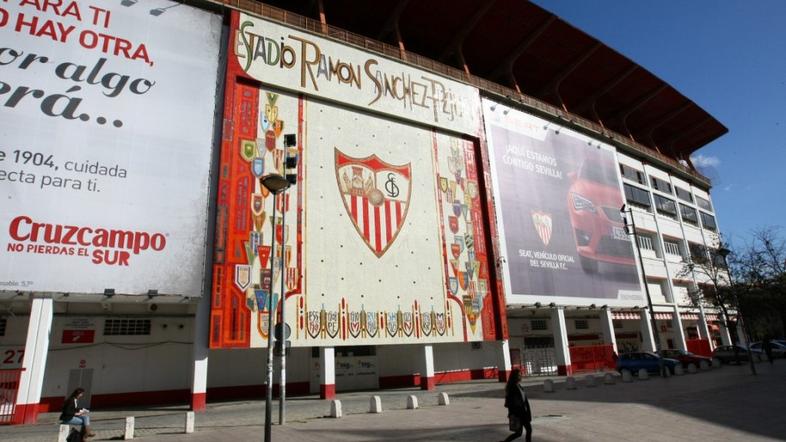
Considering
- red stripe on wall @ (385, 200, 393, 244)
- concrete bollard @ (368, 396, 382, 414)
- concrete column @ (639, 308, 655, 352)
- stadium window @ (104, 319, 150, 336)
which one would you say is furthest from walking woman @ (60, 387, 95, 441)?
concrete column @ (639, 308, 655, 352)

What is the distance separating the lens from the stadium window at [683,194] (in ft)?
169

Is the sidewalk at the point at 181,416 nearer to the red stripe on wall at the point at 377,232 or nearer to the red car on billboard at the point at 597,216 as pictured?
the red stripe on wall at the point at 377,232

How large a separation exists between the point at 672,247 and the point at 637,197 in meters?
7.90

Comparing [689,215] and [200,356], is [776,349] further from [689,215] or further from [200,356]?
[200,356]

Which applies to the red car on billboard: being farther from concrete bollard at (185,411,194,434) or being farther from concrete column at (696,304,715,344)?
concrete bollard at (185,411,194,434)

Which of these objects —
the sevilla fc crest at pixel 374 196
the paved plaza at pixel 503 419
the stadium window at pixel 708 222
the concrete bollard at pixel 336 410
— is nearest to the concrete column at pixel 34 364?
the paved plaza at pixel 503 419

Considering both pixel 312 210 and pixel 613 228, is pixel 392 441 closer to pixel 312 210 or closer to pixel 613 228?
pixel 312 210

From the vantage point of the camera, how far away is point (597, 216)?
1475 inches

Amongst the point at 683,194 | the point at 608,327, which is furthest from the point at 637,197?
the point at 608,327

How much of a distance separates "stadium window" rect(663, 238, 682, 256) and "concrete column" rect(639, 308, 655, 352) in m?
9.86

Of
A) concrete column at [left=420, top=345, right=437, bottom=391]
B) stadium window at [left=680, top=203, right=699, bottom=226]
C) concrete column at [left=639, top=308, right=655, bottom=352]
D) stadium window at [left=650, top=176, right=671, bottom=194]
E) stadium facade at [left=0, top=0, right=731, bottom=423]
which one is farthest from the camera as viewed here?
stadium window at [left=680, top=203, right=699, bottom=226]

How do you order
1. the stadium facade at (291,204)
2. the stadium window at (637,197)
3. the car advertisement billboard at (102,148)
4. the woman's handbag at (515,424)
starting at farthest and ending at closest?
the stadium window at (637,197), the stadium facade at (291,204), the car advertisement billboard at (102,148), the woman's handbag at (515,424)

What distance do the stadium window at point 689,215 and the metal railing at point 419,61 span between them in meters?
7.40

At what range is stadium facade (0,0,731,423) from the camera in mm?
18328
